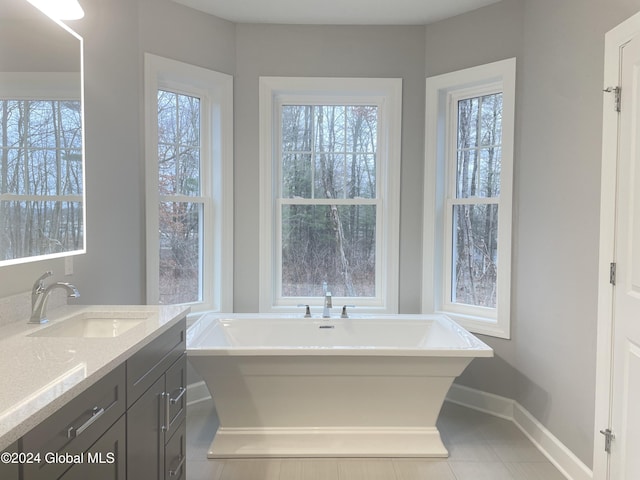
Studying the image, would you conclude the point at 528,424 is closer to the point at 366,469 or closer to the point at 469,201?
the point at 366,469

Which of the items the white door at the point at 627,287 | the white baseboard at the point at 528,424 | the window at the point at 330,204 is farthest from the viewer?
the window at the point at 330,204

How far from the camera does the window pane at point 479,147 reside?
2.89m

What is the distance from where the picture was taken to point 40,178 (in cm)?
174

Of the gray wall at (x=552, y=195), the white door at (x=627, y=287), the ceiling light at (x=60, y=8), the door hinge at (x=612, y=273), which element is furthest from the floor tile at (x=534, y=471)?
A: the ceiling light at (x=60, y=8)

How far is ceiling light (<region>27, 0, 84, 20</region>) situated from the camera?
1.75 meters

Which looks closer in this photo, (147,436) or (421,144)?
(147,436)

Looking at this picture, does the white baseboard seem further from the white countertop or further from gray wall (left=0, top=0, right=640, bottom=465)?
the white countertop

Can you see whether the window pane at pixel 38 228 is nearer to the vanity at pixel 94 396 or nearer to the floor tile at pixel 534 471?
the vanity at pixel 94 396

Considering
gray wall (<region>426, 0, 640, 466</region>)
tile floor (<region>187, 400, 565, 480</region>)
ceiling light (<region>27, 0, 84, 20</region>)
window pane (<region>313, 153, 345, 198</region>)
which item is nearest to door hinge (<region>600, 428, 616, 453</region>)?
gray wall (<region>426, 0, 640, 466</region>)

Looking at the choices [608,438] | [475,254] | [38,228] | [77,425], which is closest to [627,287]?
[608,438]

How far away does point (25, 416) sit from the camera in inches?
32.5

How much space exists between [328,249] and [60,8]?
2.23 metres

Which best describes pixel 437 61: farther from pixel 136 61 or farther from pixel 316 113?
pixel 136 61

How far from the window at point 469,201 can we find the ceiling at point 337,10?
1.48ft
